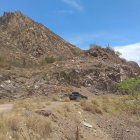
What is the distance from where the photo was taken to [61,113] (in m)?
26.4

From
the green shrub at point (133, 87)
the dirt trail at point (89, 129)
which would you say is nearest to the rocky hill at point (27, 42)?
the dirt trail at point (89, 129)

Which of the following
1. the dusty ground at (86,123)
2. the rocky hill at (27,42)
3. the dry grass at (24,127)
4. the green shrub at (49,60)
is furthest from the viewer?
the rocky hill at (27,42)

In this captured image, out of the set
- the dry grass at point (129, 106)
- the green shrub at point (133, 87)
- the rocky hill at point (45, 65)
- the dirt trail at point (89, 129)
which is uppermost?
the rocky hill at point (45, 65)

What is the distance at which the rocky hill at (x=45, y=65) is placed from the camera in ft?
170

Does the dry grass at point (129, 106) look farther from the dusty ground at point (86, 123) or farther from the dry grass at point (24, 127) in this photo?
the dry grass at point (24, 127)

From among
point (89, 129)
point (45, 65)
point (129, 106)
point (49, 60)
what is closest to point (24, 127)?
point (89, 129)

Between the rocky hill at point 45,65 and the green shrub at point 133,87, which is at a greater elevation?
the rocky hill at point 45,65

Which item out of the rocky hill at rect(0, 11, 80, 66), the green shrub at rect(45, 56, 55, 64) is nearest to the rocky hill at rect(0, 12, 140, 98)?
the rocky hill at rect(0, 11, 80, 66)

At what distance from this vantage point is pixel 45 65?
204 ft

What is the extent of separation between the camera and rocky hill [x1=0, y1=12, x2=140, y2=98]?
2039 inches

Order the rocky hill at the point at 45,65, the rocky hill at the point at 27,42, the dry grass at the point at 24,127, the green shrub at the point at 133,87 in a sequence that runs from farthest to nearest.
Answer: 1. the rocky hill at the point at 27,42
2. the rocky hill at the point at 45,65
3. the green shrub at the point at 133,87
4. the dry grass at the point at 24,127

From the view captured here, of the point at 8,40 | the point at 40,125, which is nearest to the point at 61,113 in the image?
the point at 40,125

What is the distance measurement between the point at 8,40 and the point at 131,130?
45.9 metres

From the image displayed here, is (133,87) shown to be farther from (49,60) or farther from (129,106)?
(49,60)
